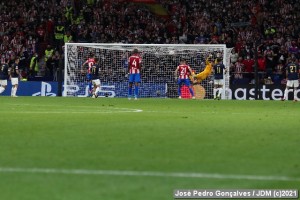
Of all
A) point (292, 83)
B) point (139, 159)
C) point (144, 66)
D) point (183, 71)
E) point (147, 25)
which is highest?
point (147, 25)

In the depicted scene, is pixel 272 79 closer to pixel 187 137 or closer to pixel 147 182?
pixel 187 137

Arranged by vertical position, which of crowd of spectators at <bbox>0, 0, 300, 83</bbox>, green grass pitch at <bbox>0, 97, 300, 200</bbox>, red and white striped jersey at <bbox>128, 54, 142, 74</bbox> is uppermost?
crowd of spectators at <bbox>0, 0, 300, 83</bbox>

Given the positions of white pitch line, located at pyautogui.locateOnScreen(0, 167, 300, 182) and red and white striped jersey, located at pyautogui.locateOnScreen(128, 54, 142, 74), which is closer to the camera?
white pitch line, located at pyautogui.locateOnScreen(0, 167, 300, 182)

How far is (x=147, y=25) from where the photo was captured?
41.0 metres

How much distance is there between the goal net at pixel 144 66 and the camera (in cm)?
3419

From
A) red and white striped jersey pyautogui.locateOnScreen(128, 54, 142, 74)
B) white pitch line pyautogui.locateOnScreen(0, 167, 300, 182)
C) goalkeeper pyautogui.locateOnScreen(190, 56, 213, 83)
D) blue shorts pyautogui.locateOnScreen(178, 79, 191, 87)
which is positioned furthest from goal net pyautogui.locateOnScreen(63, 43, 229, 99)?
white pitch line pyautogui.locateOnScreen(0, 167, 300, 182)

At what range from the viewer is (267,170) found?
24.4ft

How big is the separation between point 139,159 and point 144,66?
26.8m

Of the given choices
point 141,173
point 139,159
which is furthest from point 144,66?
point 141,173

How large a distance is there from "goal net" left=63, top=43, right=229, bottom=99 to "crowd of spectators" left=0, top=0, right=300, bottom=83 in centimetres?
152

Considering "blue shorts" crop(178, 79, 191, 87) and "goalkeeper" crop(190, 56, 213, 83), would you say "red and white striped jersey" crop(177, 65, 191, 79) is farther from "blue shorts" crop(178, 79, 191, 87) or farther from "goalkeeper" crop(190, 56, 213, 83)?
"goalkeeper" crop(190, 56, 213, 83)

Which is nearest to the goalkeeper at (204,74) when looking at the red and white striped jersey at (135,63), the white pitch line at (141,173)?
the red and white striped jersey at (135,63)

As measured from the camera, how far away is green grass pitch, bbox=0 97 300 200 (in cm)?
628

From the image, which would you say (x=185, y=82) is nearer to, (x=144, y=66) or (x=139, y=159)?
(x=144, y=66)
